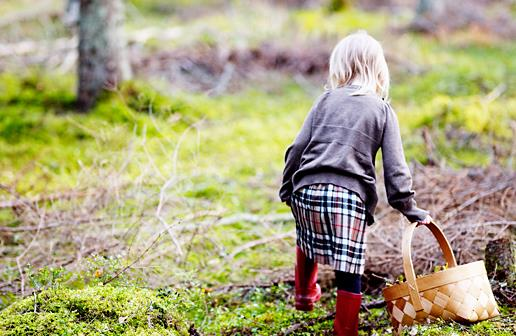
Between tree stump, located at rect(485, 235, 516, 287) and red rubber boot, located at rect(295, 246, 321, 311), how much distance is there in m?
1.11

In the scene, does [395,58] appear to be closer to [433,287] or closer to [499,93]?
[499,93]

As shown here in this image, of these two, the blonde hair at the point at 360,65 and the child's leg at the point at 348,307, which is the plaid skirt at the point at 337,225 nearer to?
the child's leg at the point at 348,307

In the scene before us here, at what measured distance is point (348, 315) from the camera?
10.8 ft

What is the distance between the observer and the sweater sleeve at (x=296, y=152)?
3578 mm

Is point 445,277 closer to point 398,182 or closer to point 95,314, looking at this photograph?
point 398,182

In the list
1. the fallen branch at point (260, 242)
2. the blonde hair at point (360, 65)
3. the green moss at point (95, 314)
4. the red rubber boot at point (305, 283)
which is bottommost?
the fallen branch at point (260, 242)

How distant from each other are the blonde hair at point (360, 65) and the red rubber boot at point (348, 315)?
48.2 inches

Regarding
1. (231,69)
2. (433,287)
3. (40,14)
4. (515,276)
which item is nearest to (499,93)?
(231,69)

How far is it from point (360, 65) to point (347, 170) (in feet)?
2.26

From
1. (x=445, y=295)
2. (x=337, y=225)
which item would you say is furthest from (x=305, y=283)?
(x=445, y=295)

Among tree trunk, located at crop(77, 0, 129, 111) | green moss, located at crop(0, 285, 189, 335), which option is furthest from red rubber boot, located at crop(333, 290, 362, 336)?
tree trunk, located at crop(77, 0, 129, 111)

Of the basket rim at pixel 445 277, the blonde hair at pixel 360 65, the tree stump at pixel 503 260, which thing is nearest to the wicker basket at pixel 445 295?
the basket rim at pixel 445 277

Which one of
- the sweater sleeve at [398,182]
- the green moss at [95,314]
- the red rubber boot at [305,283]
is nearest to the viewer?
the green moss at [95,314]

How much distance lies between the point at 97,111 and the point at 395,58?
6.60 m
